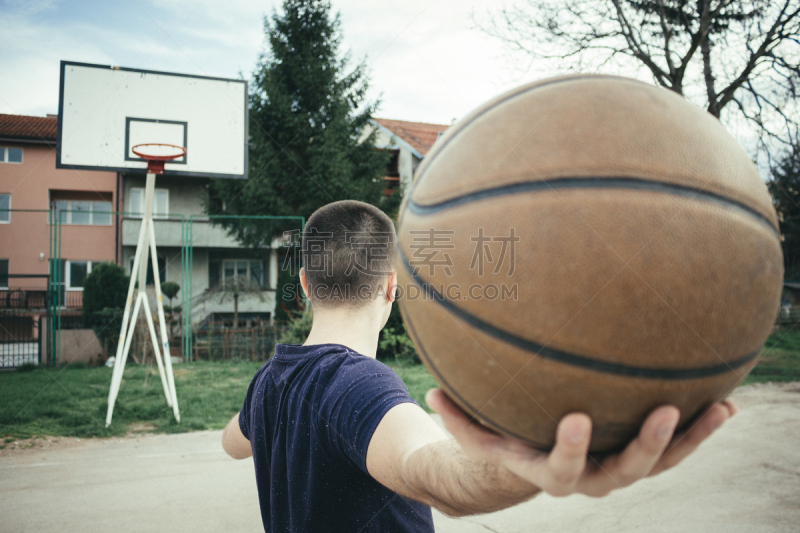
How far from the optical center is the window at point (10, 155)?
2244cm

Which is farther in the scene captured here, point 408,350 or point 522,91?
point 408,350

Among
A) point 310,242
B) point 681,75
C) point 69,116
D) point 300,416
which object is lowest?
point 300,416

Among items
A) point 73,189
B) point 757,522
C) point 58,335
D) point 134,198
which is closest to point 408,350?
point 58,335

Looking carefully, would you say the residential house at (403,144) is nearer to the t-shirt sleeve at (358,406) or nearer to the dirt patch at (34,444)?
the dirt patch at (34,444)

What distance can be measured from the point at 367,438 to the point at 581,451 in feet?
1.79

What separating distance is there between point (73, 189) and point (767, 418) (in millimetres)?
24155

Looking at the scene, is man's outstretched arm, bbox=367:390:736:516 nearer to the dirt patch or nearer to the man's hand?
the man's hand

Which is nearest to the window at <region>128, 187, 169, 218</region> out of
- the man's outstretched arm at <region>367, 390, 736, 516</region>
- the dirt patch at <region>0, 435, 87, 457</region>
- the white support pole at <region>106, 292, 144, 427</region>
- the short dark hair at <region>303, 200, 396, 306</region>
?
the white support pole at <region>106, 292, 144, 427</region>

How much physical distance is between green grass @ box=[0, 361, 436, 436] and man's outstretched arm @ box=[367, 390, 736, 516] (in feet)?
18.3

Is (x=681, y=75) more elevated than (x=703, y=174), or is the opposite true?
(x=681, y=75)

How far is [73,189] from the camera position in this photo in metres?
21.9

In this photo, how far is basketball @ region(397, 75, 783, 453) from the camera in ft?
2.92

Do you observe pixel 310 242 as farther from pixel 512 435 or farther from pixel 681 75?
pixel 681 75

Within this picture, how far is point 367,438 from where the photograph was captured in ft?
4.11
